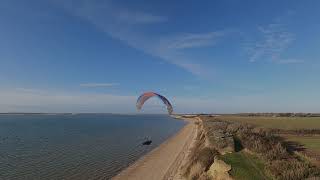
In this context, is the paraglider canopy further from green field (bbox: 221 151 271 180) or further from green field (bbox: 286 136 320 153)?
green field (bbox: 221 151 271 180)

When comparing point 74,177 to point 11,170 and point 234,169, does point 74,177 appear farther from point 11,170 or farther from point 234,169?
point 234,169

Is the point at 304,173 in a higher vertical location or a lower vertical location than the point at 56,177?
higher

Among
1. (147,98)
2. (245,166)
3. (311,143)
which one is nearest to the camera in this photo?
(245,166)

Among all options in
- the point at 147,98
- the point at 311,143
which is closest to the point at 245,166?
the point at 311,143

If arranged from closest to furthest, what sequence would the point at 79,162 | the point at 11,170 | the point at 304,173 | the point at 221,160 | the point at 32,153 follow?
the point at 304,173
the point at 221,160
the point at 11,170
the point at 79,162
the point at 32,153

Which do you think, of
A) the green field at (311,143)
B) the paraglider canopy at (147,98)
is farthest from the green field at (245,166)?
the paraglider canopy at (147,98)

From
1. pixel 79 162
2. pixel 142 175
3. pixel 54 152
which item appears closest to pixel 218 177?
pixel 142 175

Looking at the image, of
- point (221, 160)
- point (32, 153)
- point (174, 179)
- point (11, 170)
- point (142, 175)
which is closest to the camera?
point (221, 160)

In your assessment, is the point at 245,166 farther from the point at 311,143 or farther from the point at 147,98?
the point at 147,98

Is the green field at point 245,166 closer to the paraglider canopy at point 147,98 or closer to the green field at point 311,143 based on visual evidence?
the green field at point 311,143
